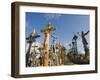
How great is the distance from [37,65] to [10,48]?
0.24 meters

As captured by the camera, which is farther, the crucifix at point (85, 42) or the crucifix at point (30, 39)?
the crucifix at point (85, 42)

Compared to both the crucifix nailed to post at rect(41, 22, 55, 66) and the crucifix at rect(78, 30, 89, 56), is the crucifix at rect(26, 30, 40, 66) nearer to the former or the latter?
the crucifix nailed to post at rect(41, 22, 55, 66)

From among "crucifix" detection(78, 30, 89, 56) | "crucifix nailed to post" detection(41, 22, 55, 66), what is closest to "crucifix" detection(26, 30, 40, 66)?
"crucifix nailed to post" detection(41, 22, 55, 66)

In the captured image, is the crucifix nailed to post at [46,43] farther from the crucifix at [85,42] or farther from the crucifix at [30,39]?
the crucifix at [85,42]

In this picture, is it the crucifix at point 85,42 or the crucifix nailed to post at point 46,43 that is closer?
the crucifix nailed to post at point 46,43

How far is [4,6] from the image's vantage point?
168cm

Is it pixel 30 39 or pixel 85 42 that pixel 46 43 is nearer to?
pixel 30 39

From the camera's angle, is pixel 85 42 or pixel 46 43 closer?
pixel 46 43

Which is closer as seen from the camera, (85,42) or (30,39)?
(30,39)

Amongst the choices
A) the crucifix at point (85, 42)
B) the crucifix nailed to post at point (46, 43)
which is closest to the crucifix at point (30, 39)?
the crucifix nailed to post at point (46, 43)

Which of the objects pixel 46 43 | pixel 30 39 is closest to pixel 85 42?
pixel 46 43

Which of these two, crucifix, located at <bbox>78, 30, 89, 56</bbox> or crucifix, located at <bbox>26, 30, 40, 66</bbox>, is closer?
crucifix, located at <bbox>26, 30, 40, 66</bbox>

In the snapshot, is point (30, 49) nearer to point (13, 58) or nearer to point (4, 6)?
point (13, 58)

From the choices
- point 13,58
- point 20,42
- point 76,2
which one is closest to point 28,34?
point 20,42
